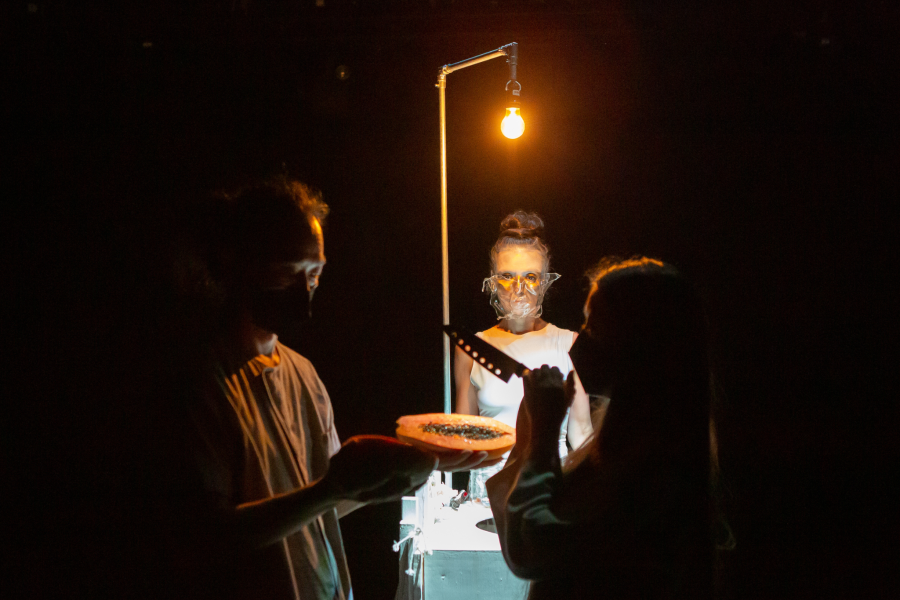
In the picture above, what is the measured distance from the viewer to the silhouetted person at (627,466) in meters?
0.99

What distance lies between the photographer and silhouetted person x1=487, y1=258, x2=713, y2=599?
0.99 meters

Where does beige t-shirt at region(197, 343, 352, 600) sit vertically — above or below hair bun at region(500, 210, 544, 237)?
below

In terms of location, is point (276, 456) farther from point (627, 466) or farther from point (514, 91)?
point (514, 91)

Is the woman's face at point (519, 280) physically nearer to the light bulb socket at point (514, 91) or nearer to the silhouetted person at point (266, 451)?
the light bulb socket at point (514, 91)

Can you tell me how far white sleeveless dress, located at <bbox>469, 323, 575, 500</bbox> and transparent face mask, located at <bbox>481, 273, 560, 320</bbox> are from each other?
10 cm

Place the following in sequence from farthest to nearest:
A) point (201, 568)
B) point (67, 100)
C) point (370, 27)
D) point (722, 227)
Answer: point (722, 227) < point (370, 27) < point (67, 100) < point (201, 568)

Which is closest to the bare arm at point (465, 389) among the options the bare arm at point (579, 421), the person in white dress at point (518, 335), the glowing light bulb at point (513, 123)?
the person in white dress at point (518, 335)

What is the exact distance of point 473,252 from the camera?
3102 mm

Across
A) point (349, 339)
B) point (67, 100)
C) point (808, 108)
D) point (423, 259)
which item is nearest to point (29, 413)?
point (67, 100)

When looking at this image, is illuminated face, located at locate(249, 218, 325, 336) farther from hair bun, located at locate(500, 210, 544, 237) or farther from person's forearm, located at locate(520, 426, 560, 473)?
hair bun, located at locate(500, 210, 544, 237)

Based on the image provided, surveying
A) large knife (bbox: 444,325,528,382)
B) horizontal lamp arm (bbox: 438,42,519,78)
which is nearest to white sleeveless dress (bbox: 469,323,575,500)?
horizontal lamp arm (bbox: 438,42,519,78)

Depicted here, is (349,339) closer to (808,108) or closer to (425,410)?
(425,410)

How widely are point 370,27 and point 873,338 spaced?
8.68 feet

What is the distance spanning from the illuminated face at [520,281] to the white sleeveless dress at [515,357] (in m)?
0.10
